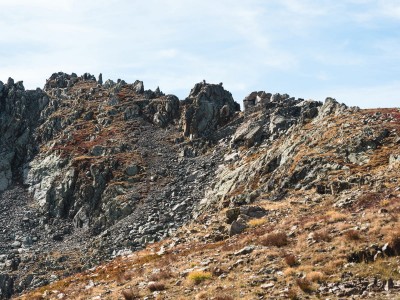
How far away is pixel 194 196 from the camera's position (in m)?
65.6

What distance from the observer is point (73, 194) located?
3199 inches

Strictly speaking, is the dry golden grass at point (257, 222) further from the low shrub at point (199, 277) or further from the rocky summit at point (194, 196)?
the low shrub at point (199, 277)

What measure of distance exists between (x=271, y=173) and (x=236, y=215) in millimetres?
17779

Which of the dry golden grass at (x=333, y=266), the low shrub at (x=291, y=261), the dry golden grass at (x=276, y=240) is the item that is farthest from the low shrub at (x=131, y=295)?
the dry golden grass at (x=333, y=266)

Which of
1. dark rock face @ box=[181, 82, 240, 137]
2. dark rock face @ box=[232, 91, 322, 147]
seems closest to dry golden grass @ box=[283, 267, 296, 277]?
dark rock face @ box=[232, 91, 322, 147]

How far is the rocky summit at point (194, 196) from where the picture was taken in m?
20.3

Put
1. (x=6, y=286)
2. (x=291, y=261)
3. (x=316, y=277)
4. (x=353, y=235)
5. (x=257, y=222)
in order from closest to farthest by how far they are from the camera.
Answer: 1. (x=316, y=277)
2. (x=291, y=261)
3. (x=353, y=235)
4. (x=257, y=222)
5. (x=6, y=286)

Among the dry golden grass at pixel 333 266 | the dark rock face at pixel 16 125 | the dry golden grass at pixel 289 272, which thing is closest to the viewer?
the dry golden grass at pixel 333 266

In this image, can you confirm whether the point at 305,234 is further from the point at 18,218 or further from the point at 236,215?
the point at 18,218

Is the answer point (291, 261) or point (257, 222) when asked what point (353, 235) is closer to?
point (291, 261)

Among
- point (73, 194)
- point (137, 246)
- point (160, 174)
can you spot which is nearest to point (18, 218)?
point (73, 194)

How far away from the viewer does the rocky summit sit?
20.3m

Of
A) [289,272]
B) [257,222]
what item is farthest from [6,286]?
[289,272]

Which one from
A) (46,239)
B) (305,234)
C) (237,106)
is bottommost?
(46,239)
